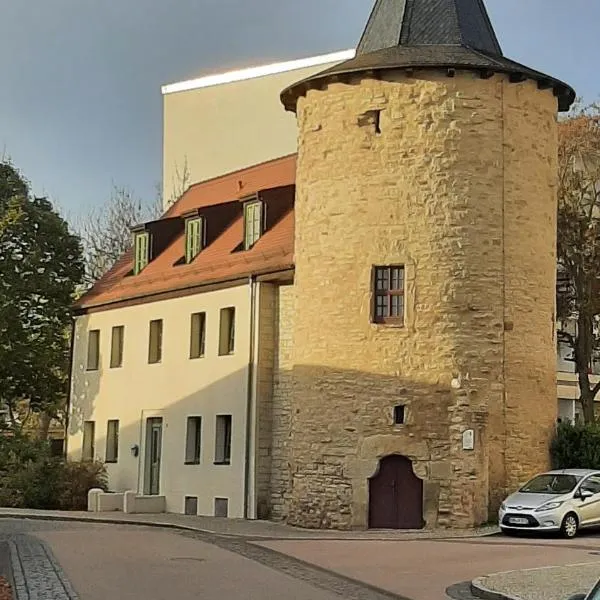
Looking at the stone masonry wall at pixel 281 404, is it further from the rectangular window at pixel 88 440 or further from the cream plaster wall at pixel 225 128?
the cream plaster wall at pixel 225 128

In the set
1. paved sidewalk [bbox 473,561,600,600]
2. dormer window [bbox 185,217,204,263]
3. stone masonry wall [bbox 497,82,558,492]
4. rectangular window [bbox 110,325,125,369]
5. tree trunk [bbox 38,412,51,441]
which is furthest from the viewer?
tree trunk [bbox 38,412,51,441]

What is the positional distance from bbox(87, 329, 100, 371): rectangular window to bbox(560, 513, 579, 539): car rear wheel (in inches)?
750

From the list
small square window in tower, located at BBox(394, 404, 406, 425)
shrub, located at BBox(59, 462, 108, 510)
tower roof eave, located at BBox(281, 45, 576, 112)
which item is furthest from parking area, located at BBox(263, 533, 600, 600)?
shrub, located at BBox(59, 462, 108, 510)

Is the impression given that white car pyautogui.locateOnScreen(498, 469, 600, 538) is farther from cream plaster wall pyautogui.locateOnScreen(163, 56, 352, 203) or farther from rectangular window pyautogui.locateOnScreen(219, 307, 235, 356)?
cream plaster wall pyautogui.locateOnScreen(163, 56, 352, 203)

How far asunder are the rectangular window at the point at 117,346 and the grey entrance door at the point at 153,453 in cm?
316

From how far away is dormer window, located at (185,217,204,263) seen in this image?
36531 mm

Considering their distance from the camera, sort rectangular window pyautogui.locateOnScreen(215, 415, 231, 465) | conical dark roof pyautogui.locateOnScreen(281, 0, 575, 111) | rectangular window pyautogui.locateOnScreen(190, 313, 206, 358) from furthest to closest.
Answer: rectangular window pyautogui.locateOnScreen(190, 313, 206, 358)
rectangular window pyautogui.locateOnScreen(215, 415, 231, 465)
conical dark roof pyautogui.locateOnScreen(281, 0, 575, 111)

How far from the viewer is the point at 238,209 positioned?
37.2 meters

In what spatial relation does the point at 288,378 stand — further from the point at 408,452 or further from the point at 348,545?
the point at 348,545

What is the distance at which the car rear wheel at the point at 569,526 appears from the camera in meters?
25.1

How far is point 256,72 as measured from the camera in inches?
1754

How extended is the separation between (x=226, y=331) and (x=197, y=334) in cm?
163

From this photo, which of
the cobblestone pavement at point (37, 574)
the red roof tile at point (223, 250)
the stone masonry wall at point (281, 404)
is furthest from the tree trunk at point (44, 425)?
the cobblestone pavement at point (37, 574)

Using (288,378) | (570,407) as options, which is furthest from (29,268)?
(570,407)
